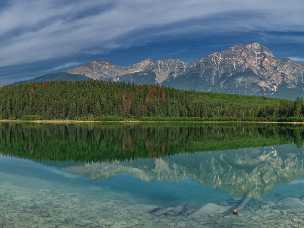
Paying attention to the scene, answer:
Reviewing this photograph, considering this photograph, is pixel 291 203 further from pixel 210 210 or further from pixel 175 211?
pixel 175 211

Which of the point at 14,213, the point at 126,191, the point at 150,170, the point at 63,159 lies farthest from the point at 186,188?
the point at 63,159

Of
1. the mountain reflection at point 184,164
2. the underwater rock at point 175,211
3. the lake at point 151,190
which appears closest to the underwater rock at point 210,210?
the lake at point 151,190

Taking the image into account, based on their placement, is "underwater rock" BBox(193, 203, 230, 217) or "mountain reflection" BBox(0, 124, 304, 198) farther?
"mountain reflection" BBox(0, 124, 304, 198)

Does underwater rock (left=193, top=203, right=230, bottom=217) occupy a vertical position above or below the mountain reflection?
above

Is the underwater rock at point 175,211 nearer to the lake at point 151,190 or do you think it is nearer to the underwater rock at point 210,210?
the lake at point 151,190

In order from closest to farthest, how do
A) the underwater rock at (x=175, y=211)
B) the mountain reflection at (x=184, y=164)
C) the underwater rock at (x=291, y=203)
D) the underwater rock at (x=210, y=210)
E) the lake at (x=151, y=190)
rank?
the lake at (x=151, y=190), the underwater rock at (x=175, y=211), the underwater rock at (x=210, y=210), the underwater rock at (x=291, y=203), the mountain reflection at (x=184, y=164)

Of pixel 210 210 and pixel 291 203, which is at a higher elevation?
pixel 210 210

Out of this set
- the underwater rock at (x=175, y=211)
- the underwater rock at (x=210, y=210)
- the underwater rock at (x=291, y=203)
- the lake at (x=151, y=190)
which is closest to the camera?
the lake at (x=151, y=190)

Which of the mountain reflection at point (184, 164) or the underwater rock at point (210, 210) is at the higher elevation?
the underwater rock at point (210, 210)

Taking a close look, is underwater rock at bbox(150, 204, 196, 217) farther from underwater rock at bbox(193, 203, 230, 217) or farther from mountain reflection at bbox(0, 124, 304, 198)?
mountain reflection at bbox(0, 124, 304, 198)

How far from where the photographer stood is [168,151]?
7181 centimetres

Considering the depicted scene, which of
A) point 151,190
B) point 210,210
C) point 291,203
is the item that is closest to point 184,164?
point 151,190

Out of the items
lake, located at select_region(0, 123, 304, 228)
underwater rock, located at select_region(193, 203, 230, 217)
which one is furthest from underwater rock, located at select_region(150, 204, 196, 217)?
underwater rock, located at select_region(193, 203, 230, 217)

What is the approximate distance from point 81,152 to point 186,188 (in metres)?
34.0
